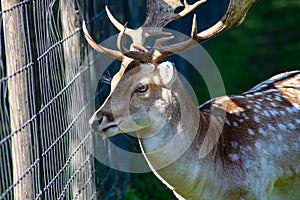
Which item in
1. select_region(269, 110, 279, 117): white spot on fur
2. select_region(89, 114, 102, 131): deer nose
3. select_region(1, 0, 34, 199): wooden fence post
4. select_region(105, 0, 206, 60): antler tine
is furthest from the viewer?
select_region(269, 110, 279, 117): white spot on fur

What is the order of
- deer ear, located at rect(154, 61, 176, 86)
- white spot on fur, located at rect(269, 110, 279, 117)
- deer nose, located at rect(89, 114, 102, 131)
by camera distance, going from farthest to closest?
white spot on fur, located at rect(269, 110, 279, 117) → deer ear, located at rect(154, 61, 176, 86) → deer nose, located at rect(89, 114, 102, 131)

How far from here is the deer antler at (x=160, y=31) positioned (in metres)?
4.25

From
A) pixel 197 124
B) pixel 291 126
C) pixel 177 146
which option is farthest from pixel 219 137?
pixel 291 126

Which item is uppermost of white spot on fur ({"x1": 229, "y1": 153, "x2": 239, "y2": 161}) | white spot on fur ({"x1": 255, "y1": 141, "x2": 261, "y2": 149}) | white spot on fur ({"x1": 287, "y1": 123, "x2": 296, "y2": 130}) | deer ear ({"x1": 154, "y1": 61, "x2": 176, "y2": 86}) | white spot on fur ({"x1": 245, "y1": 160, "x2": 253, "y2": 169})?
deer ear ({"x1": 154, "y1": 61, "x2": 176, "y2": 86})

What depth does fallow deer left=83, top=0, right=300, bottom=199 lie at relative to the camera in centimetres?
419

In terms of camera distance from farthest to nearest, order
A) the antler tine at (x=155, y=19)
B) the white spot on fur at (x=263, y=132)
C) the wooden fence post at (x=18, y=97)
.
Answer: the white spot on fur at (x=263, y=132) < the antler tine at (x=155, y=19) < the wooden fence post at (x=18, y=97)

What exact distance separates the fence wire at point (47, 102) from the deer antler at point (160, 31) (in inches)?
A: 14.4

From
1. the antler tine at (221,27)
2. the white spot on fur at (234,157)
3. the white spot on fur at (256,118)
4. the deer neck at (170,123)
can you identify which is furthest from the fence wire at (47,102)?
the white spot on fur at (256,118)

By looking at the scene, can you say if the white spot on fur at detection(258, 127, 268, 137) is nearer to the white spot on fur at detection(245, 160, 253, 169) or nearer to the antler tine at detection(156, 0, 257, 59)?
the white spot on fur at detection(245, 160, 253, 169)

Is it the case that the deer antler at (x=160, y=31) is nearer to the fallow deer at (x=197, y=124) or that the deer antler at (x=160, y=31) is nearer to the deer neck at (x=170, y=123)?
the fallow deer at (x=197, y=124)

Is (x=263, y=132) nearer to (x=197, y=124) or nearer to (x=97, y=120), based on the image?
(x=197, y=124)

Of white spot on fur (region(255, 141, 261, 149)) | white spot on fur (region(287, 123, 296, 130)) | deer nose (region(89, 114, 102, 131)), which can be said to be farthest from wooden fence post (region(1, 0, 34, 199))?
white spot on fur (region(287, 123, 296, 130))

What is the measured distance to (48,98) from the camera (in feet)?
13.6

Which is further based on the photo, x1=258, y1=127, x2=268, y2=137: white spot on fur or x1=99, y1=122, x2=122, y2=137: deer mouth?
x1=258, y1=127, x2=268, y2=137: white spot on fur
